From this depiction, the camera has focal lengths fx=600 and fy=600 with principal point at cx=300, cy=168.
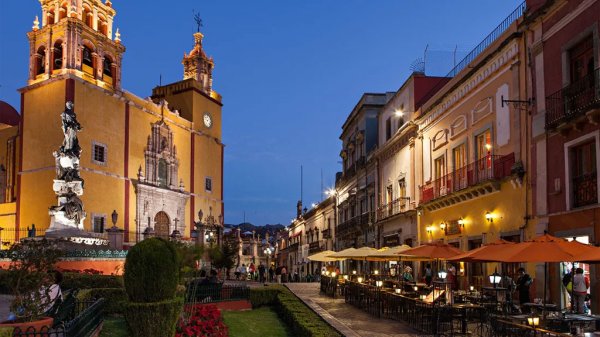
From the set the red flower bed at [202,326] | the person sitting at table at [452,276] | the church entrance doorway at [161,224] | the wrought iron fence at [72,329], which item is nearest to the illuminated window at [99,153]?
the church entrance doorway at [161,224]

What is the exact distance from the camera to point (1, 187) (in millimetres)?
43656

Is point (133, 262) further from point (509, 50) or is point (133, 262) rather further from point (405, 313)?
point (509, 50)

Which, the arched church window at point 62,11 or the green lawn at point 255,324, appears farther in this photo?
the arched church window at point 62,11

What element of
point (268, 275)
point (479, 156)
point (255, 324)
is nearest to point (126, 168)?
→ point (268, 275)

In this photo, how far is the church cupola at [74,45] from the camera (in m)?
39.9

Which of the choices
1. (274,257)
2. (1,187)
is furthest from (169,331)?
(274,257)

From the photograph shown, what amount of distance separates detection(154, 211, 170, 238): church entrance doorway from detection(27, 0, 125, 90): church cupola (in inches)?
419

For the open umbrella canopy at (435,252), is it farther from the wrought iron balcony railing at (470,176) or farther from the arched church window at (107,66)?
the arched church window at (107,66)

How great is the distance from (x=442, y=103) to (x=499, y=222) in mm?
7171

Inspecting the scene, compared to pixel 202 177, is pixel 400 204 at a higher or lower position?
lower

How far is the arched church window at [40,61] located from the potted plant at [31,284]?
3507 cm

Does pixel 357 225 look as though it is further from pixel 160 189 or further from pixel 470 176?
pixel 470 176

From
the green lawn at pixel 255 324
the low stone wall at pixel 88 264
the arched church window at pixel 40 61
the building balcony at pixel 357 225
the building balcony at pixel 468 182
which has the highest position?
the arched church window at pixel 40 61

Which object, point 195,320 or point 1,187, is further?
point 1,187
